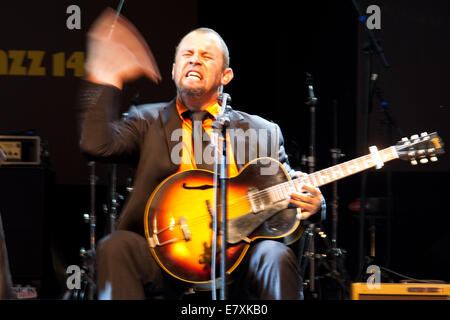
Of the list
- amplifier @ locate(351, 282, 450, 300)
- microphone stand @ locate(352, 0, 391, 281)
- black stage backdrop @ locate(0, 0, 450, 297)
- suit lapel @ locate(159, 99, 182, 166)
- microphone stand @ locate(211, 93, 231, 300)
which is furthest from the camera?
black stage backdrop @ locate(0, 0, 450, 297)

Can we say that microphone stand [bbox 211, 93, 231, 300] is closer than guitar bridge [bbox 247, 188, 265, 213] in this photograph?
Yes

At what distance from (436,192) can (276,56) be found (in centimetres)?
163

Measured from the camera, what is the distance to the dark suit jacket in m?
2.55

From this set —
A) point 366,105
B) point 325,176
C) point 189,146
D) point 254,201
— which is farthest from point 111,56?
point 366,105

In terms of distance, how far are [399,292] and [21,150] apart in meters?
2.94

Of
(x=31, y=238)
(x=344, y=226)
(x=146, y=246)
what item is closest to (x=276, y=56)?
(x=344, y=226)

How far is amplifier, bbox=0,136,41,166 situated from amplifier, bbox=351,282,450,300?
271 cm

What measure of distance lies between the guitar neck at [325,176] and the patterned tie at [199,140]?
30cm

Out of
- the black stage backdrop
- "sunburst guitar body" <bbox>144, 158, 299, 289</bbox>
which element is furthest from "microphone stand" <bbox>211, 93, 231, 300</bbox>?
the black stage backdrop

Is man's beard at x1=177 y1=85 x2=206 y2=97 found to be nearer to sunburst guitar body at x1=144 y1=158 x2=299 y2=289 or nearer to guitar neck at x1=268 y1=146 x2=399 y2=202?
sunburst guitar body at x1=144 y1=158 x2=299 y2=289

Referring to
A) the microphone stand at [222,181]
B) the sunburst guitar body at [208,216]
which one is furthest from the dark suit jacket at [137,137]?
the microphone stand at [222,181]

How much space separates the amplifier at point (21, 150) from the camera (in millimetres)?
A: 4547

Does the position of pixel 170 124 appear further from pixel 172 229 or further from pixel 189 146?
pixel 172 229

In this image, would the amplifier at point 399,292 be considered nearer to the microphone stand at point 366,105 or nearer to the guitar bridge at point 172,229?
the guitar bridge at point 172,229
